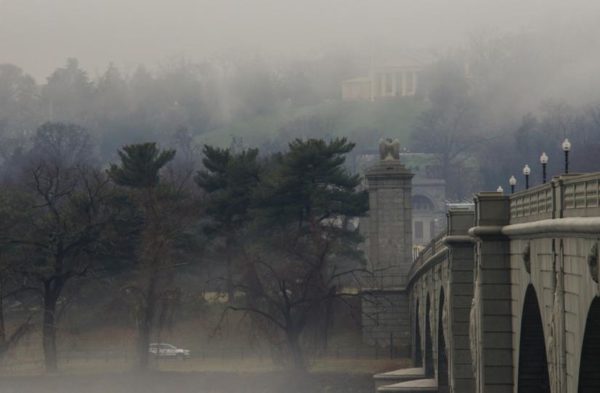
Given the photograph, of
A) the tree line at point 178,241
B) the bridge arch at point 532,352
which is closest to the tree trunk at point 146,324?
the tree line at point 178,241

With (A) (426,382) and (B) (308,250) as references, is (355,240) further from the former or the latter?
(A) (426,382)

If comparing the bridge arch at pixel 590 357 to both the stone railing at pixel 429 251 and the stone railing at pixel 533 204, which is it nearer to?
the stone railing at pixel 533 204

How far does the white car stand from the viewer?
104188mm

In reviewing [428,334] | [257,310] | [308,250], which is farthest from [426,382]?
[308,250]

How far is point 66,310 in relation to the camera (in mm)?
108875

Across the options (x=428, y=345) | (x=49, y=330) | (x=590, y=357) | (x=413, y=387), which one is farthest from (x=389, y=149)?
(x=590, y=357)

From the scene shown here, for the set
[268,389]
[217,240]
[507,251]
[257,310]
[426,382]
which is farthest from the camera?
[217,240]

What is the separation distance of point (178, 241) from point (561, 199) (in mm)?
70396

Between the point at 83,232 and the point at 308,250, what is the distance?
11.2 meters

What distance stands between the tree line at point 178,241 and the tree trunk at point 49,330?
7 cm

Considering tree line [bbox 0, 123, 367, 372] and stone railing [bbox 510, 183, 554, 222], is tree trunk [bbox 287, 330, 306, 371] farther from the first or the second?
stone railing [bbox 510, 183, 554, 222]

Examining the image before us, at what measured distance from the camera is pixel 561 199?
128 ft

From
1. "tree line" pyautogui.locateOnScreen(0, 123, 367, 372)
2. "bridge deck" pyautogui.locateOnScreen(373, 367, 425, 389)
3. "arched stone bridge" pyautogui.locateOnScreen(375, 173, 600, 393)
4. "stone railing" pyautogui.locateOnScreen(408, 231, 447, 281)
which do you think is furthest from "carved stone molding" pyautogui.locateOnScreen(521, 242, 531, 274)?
"tree line" pyautogui.locateOnScreen(0, 123, 367, 372)

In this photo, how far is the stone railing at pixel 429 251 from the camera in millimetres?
70900
